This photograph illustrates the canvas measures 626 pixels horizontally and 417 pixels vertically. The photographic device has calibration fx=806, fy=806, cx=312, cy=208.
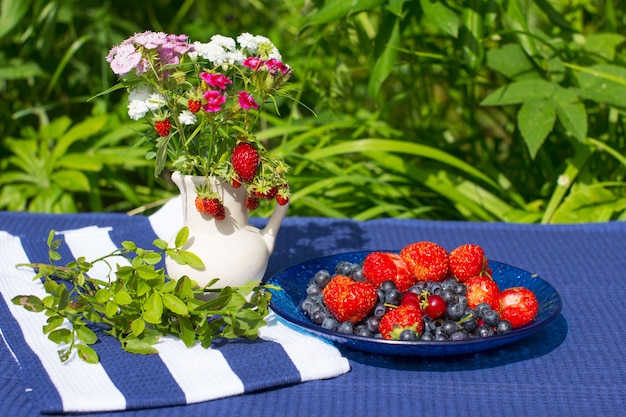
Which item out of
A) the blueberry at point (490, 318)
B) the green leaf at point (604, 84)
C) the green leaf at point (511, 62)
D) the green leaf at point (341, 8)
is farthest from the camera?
the green leaf at point (511, 62)

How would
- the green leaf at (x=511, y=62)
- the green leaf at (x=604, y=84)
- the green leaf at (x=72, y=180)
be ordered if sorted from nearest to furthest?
the green leaf at (x=604, y=84), the green leaf at (x=511, y=62), the green leaf at (x=72, y=180)

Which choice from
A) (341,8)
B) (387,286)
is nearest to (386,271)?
(387,286)

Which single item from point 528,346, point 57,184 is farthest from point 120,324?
point 57,184

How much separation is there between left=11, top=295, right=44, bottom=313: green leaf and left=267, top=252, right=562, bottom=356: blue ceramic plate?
0.93ft

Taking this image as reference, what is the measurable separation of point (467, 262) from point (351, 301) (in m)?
0.22

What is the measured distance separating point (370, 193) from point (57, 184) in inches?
33.7

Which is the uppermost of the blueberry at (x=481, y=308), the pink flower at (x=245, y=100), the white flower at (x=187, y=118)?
the pink flower at (x=245, y=100)

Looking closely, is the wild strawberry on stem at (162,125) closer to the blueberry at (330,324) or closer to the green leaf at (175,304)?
the green leaf at (175,304)

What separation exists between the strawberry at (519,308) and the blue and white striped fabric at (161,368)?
21 cm

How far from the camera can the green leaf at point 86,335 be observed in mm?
965

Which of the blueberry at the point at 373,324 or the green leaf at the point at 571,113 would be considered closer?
the blueberry at the point at 373,324

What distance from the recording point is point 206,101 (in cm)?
97

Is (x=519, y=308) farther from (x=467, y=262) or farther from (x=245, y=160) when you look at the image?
(x=245, y=160)

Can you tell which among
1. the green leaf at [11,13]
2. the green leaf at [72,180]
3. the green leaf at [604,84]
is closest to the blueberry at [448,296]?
the green leaf at [604,84]
